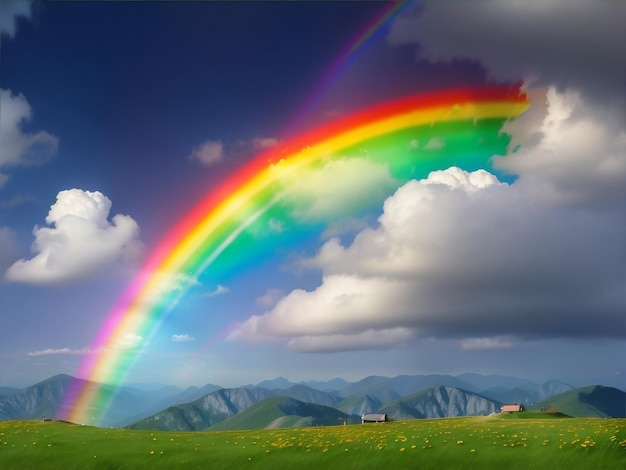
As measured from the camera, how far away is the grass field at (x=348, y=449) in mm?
41000

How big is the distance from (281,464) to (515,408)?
7252 centimetres

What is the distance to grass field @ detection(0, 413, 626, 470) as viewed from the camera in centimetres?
4100

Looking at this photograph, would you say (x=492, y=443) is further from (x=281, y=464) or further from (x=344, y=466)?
(x=281, y=464)

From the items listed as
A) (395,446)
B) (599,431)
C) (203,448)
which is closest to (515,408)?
(599,431)

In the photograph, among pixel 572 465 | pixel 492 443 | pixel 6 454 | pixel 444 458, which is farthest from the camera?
pixel 6 454

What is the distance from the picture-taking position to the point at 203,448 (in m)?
51.2

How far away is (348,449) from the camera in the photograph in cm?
4653

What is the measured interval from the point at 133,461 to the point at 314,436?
1791cm

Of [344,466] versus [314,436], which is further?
[314,436]

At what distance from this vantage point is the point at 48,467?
152ft

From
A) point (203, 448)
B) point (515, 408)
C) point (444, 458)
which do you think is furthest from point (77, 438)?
point (515, 408)

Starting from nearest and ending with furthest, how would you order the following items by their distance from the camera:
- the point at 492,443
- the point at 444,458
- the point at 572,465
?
1. the point at 572,465
2. the point at 444,458
3. the point at 492,443

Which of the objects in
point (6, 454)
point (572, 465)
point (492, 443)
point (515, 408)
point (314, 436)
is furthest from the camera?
point (515, 408)

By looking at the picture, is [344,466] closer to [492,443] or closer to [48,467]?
[492,443]
